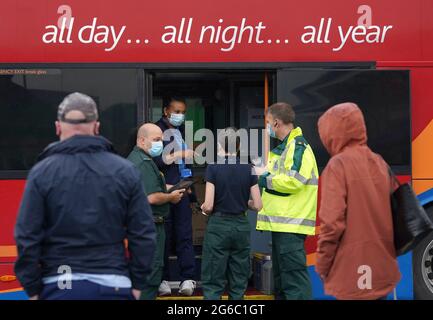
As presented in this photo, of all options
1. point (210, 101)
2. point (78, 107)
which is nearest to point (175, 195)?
point (210, 101)

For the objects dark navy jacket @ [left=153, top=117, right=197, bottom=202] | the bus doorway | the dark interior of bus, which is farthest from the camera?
the bus doorway

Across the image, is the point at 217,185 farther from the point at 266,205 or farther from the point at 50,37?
the point at 50,37

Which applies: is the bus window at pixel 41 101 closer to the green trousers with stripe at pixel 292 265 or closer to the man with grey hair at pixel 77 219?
the green trousers with stripe at pixel 292 265

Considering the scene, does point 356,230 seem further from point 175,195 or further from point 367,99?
point 367,99

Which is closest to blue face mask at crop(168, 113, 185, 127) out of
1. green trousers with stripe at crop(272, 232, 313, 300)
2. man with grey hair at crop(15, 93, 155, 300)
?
green trousers with stripe at crop(272, 232, 313, 300)

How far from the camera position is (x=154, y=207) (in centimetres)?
602

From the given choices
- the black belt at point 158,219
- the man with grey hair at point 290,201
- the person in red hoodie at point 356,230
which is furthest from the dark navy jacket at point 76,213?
the man with grey hair at point 290,201

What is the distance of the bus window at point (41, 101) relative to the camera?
6.54 m

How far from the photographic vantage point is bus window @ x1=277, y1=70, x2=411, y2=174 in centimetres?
666

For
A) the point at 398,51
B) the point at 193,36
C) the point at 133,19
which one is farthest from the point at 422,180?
the point at 133,19

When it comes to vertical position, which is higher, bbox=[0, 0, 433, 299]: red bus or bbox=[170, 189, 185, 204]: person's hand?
bbox=[0, 0, 433, 299]: red bus

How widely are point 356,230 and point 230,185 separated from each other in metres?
2.07

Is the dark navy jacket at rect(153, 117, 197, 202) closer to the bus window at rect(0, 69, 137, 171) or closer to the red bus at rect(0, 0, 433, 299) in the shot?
the red bus at rect(0, 0, 433, 299)

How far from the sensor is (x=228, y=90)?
26.2 ft
